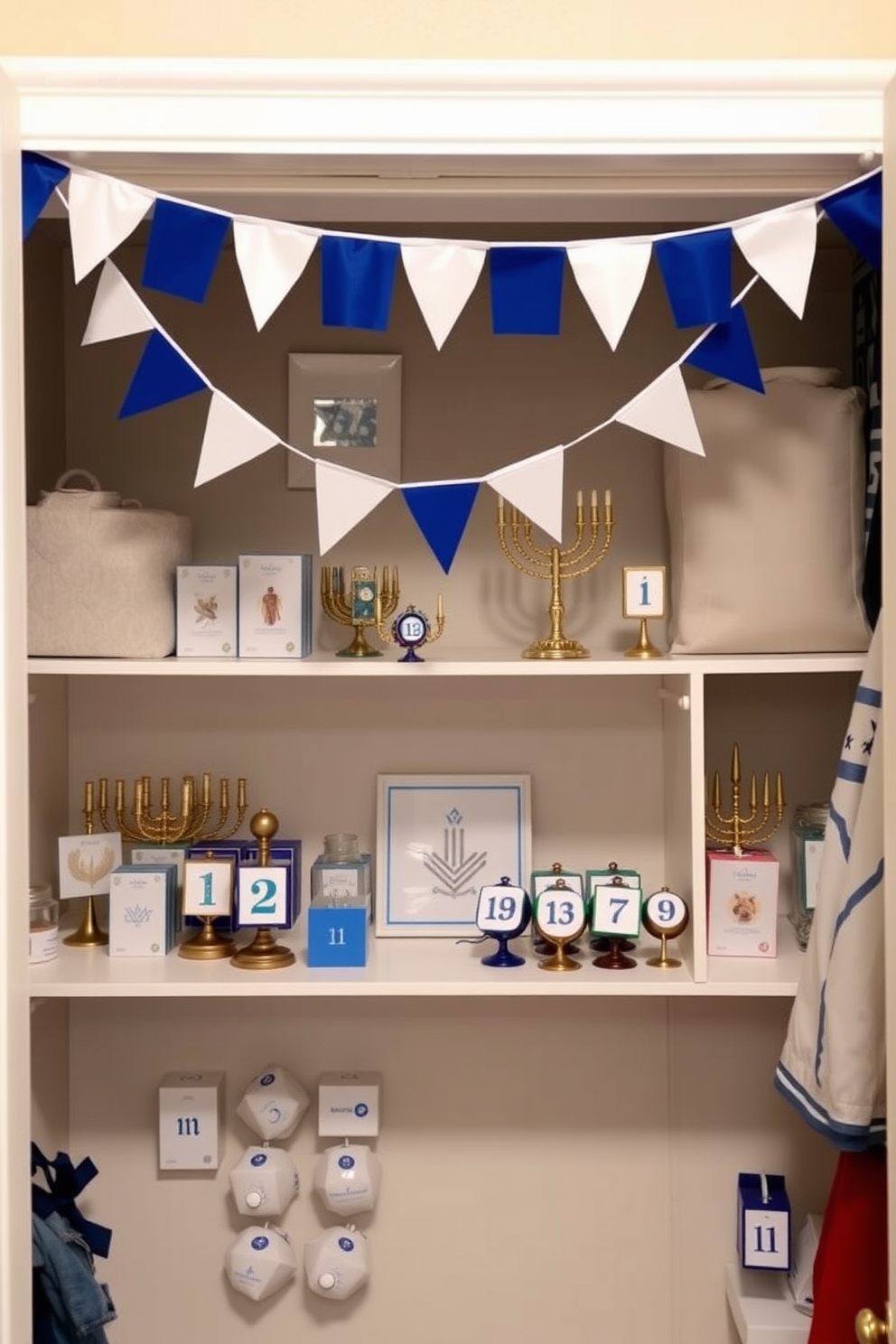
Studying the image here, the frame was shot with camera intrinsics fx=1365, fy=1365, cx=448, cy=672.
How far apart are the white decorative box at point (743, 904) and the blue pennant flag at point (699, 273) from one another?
767 millimetres

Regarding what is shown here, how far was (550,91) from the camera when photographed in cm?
149

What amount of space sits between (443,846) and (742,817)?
1.57 feet

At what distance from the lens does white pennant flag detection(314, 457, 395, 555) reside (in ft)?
5.37

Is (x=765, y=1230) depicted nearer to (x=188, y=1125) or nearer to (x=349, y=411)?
(x=188, y=1125)

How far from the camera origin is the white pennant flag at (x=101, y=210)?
5.06ft

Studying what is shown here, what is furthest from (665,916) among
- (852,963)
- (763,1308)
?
(763,1308)

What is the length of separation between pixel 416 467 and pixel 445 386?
0.14 meters

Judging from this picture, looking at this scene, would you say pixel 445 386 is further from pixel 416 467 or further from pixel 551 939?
pixel 551 939

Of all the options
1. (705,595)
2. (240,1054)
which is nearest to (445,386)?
(705,595)

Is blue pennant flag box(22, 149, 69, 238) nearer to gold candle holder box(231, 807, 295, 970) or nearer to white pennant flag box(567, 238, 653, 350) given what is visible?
white pennant flag box(567, 238, 653, 350)

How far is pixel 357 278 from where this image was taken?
1.58 meters

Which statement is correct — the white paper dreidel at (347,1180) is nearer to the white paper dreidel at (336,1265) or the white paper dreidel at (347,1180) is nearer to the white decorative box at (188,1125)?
the white paper dreidel at (336,1265)

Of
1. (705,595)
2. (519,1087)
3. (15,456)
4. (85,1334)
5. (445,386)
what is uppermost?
(445,386)

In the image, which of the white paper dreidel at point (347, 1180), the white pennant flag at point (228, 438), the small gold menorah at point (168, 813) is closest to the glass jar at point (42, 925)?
the small gold menorah at point (168, 813)
